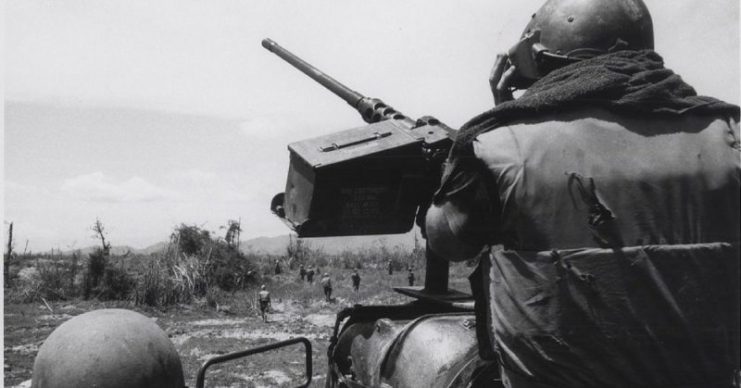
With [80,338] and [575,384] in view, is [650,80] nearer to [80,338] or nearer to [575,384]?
[575,384]

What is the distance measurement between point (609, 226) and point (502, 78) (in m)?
1.11

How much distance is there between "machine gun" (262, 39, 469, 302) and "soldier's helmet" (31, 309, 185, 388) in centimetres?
228

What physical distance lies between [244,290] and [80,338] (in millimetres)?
30965

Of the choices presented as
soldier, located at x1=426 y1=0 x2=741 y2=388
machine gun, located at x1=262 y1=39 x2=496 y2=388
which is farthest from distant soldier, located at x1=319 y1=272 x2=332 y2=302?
soldier, located at x1=426 y1=0 x2=741 y2=388

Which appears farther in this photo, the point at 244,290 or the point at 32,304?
the point at 244,290

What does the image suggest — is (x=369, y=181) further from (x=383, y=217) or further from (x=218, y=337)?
(x=218, y=337)

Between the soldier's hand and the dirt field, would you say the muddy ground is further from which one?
the soldier's hand

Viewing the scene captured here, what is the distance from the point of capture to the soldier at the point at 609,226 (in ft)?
6.58

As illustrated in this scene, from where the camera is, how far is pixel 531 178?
210cm

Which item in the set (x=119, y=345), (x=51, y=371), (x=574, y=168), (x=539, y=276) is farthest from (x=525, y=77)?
(x=51, y=371)

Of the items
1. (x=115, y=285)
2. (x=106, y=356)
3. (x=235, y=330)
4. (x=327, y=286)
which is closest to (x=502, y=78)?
(x=106, y=356)

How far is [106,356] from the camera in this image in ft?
16.5

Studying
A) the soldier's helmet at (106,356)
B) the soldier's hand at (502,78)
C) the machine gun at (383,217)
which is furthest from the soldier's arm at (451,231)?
the soldier's helmet at (106,356)

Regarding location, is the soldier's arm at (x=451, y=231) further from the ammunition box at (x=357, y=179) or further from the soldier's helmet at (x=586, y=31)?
the ammunition box at (x=357, y=179)
